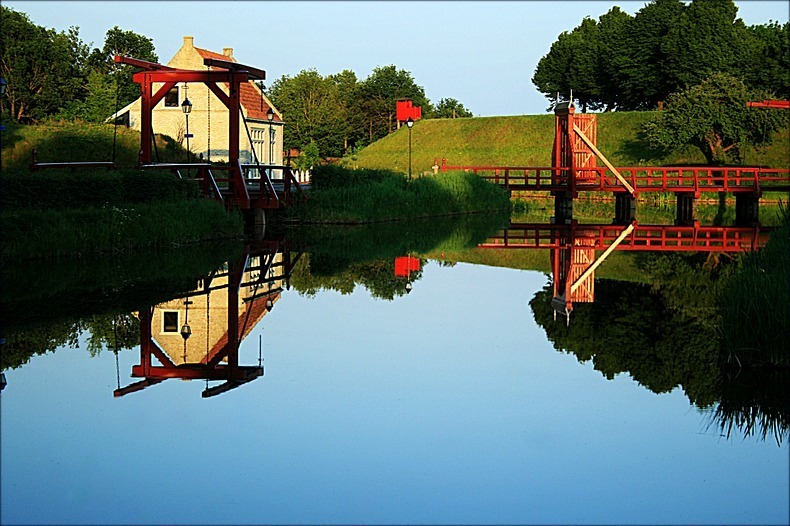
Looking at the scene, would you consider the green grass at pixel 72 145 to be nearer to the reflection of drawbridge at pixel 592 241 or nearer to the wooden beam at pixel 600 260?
the reflection of drawbridge at pixel 592 241

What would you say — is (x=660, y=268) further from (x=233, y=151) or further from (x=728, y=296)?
(x=233, y=151)

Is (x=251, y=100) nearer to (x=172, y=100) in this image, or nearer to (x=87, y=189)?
(x=172, y=100)

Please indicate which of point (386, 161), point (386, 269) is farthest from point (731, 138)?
point (386, 269)

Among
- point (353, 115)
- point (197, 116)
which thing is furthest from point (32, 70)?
point (197, 116)

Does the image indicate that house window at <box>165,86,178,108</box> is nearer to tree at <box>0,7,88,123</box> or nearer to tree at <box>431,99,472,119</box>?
tree at <box>0,7,88,123</box>

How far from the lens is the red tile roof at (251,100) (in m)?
49.8

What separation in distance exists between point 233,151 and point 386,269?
8.13 meters

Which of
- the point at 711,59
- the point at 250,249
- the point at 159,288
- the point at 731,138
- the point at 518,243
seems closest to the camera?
the point at 159,288

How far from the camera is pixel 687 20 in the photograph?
73.6 metres

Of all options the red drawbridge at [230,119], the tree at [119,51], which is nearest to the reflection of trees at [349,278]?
the red drawbridge at [230,119]

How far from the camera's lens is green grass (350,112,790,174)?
61.2 m

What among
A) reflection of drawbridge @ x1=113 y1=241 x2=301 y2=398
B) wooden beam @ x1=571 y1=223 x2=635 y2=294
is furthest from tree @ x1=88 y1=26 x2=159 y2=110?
reflection of drawbridge @ x1=113 y1=241 x2=301 y2=398

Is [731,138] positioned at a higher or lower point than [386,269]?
higher

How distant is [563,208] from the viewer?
40.4 m
